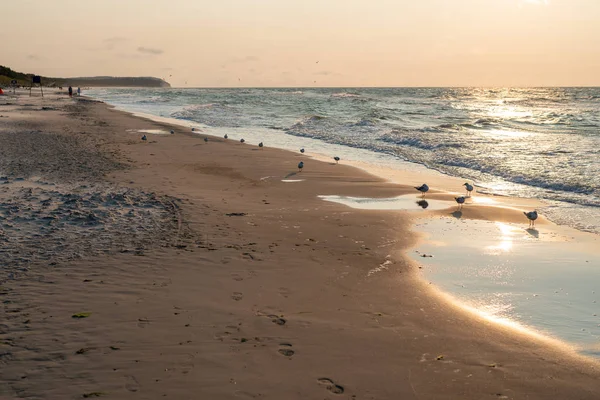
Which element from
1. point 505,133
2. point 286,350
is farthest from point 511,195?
point 505,133

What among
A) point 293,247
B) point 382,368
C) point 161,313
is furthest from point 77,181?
point 382,368

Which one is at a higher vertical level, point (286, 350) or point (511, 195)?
point (511, 195)

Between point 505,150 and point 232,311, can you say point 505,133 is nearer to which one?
point 505,150

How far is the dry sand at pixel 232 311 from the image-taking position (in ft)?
14.0

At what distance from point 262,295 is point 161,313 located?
1.18 metres

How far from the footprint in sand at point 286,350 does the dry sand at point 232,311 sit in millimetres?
19

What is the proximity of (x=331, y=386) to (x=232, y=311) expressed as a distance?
164cm

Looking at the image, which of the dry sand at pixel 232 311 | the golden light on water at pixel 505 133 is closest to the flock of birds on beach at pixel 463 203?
the dry sand at pixel 232 311

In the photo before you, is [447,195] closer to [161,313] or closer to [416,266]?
[416,266]

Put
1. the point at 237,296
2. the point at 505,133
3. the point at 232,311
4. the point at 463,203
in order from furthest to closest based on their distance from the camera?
the point at 505,133 < the point at 463,203 < the point at 237,296 < the point at 232,311

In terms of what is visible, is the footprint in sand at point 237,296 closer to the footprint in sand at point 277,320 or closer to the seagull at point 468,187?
the footprint in sand at point 277,320

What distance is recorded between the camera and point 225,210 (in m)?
9.98

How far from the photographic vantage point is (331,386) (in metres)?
4.22

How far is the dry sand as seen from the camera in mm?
4262
